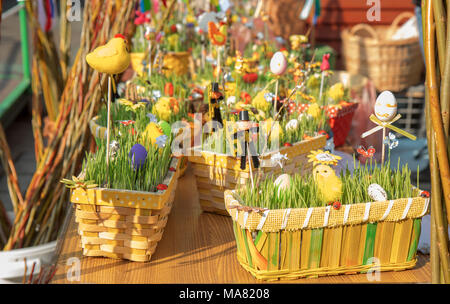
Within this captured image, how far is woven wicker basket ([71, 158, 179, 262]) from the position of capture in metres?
1.10

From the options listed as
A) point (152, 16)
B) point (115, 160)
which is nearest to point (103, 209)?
point (115, 160)

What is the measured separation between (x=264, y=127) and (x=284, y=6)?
2.35 m

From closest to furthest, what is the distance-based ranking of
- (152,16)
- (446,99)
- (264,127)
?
(446,99)
(264,127)
(152,16)

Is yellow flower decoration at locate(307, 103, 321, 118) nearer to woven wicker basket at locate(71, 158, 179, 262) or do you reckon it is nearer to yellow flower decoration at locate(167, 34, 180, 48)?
woven wicker basket at locate(71, 158, 179, 262)

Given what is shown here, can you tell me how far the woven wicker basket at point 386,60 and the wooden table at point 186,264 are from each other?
2.90 metres

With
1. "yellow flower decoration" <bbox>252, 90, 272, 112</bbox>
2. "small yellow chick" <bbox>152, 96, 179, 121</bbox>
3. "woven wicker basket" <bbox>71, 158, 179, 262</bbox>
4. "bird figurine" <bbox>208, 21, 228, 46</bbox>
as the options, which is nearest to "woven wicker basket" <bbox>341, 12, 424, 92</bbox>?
"bird figurine" <bbox>208, 21, 228, 46</bbox>

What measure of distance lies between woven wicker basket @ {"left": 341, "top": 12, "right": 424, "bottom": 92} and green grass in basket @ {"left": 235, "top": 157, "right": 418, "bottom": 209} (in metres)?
2.90

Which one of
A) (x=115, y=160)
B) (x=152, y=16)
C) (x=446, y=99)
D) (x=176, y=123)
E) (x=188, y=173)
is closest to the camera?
(x=446, y=99)

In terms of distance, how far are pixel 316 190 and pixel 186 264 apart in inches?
12.2

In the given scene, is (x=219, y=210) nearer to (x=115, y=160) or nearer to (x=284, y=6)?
(x=115, y=160)

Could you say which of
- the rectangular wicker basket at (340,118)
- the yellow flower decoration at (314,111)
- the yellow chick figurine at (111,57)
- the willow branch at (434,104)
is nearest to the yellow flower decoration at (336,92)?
the rectangular wicker basket at (340,118)

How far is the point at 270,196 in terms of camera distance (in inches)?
41.5

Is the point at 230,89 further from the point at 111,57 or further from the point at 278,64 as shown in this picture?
the point at 111,57

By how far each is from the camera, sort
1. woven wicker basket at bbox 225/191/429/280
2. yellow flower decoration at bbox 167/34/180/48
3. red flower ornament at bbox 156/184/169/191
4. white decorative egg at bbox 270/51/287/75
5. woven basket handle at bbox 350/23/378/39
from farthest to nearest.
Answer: woven basket handle at bbox 350/23/378/39
yellow flower decoration at bbox 167/34/180/48
white decorative egg at bbox 270/51/287/75
red flower ornament at bbox 156/184/169/191
woven wicker basket at bbox 225/191/429/280
